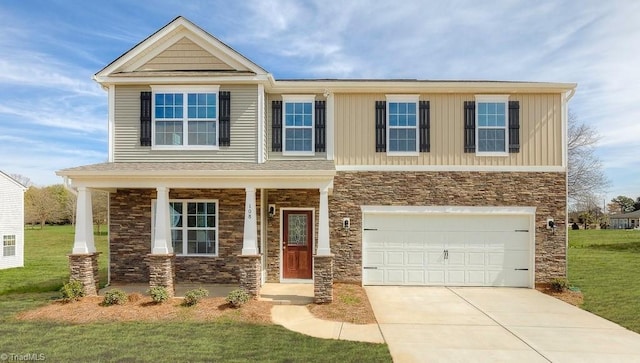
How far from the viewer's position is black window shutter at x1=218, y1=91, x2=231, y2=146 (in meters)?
12.1

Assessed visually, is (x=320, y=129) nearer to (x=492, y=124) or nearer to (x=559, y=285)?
(x=492, y=124)

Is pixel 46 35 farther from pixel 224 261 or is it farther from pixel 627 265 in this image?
pixel 627 265

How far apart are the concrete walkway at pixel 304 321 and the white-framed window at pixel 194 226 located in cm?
229

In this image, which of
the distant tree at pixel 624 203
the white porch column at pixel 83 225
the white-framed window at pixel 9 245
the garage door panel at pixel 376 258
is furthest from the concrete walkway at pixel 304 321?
the distant tree at pixel 624 203

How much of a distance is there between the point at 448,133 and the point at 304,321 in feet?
24.1

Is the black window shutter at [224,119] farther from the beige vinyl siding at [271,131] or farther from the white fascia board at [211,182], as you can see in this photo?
the white fascia board at [211,182]

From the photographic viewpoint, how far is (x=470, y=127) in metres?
12.7

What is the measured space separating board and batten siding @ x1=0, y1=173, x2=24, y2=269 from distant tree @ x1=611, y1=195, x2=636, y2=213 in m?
84.1

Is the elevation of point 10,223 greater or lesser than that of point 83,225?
lesser

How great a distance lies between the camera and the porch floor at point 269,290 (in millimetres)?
10555

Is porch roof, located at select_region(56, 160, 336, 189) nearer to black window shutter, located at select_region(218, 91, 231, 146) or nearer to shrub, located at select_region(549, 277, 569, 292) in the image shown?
black window shutter, located at select_region(218, 91, 231, 146)

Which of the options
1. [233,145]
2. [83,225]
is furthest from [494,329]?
[83,225]

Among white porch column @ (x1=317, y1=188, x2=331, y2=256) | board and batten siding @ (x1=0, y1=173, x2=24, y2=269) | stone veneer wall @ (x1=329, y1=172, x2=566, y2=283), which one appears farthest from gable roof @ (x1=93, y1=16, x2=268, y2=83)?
board and batten siding @ (x1=0, y1=173, x2=24, y2=269)

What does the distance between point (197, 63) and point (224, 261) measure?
236 inches
